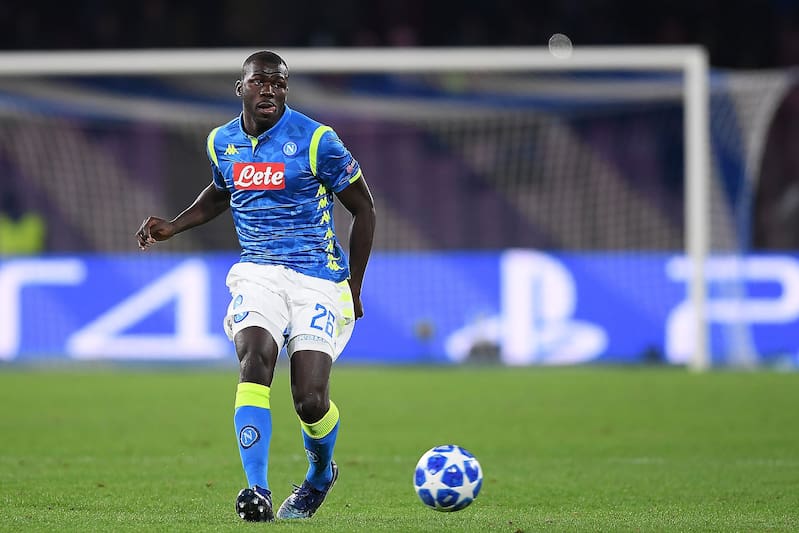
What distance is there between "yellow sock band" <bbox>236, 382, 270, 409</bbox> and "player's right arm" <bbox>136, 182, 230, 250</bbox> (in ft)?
2.91

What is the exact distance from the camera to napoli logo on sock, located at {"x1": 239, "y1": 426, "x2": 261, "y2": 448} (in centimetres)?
550

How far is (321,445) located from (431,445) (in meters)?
3.48

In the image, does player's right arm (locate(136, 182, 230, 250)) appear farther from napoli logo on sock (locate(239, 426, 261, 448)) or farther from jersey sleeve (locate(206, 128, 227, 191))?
napoli logo on sock (locate(239, 426, 261, 448))

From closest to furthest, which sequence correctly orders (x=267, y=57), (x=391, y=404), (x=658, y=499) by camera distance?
(x=267, y=57)
(x=658, y=499)
(x=391, y=404)

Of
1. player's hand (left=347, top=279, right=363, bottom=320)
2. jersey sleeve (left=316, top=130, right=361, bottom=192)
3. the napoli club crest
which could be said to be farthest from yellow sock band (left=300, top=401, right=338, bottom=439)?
the napoli club crest

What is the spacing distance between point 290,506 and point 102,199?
48.0 ft

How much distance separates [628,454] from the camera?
894 centimetres

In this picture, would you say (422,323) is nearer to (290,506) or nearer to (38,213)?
(38,213)

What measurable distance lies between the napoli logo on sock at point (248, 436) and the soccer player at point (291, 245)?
0.39 ft

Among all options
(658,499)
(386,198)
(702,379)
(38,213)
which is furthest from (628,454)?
(38,213)

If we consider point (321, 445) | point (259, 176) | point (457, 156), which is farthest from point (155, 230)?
point (457, 156)

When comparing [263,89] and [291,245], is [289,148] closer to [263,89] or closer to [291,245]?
[263,89]

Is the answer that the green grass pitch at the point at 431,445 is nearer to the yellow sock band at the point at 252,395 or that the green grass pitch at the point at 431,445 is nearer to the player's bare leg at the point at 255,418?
the player's bare leg at the point at 255,418

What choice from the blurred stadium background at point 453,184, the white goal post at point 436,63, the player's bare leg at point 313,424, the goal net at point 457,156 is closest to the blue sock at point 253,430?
the player's bare leg at point 313,424
